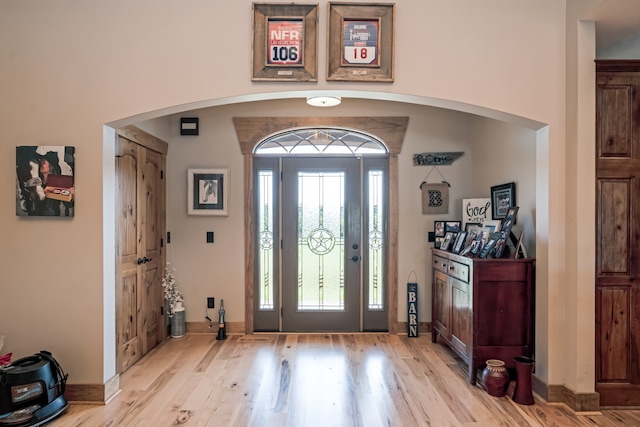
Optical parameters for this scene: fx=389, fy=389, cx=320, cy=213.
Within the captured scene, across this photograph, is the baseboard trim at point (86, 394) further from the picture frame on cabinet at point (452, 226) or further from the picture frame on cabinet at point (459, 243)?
the picture frame on cabinet at point (452, 226)

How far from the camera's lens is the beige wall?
2834 mm

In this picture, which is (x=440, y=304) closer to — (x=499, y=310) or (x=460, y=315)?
(x=460, y=315)

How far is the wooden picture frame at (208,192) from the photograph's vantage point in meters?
4.46

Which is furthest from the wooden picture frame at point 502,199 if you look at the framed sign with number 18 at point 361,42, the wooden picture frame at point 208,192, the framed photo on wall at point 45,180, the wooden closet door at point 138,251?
the framed photo on wall at point 45,180

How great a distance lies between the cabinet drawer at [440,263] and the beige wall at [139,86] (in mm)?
1077

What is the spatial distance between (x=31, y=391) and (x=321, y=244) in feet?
9.43

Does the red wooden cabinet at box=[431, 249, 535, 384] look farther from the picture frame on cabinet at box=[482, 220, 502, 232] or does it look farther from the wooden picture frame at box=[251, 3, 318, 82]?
the wooden picture frame at box=[251, 3, 318, 82]

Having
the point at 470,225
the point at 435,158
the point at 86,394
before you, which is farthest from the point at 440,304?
the point at 86,394

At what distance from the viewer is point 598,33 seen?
2.85m

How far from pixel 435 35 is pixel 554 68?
0.92m

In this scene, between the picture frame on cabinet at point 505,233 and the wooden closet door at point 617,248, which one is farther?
the picture frame on cabinet at point 505,233

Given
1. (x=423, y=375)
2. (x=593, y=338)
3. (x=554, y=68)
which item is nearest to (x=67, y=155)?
(x=423, y=375)

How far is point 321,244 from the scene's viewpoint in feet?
14.9

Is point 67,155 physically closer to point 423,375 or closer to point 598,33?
point 423,375
